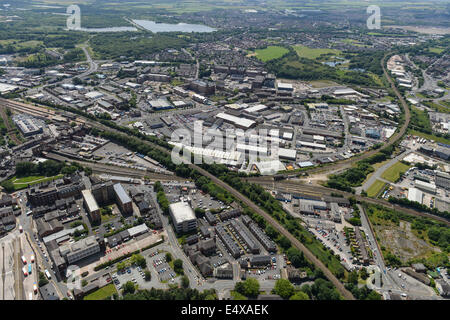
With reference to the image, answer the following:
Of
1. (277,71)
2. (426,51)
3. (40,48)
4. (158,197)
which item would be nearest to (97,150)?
(158,197)

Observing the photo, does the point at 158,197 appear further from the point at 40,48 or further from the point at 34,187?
the point at 40,48

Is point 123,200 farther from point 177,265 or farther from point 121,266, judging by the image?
point 177,265

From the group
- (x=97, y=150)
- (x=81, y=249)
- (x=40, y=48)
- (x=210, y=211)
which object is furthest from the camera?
(x=40, y=48)

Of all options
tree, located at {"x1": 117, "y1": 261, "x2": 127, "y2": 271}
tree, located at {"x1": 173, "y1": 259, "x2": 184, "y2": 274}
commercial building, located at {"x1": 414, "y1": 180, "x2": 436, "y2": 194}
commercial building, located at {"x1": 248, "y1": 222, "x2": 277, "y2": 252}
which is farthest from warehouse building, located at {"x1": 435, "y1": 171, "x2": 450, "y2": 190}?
tree, located at {"x1": 117, "y1": 261, "x2": 127, "y2": 271}

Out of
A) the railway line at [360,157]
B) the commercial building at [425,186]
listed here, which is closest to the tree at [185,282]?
the railway line at [360,157]

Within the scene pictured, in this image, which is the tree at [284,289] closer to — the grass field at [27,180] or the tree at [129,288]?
the tree at [129,288]

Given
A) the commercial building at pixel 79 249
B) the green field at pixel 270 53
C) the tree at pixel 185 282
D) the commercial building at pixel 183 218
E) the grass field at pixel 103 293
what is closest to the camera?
the grass field at pixel 103 293
